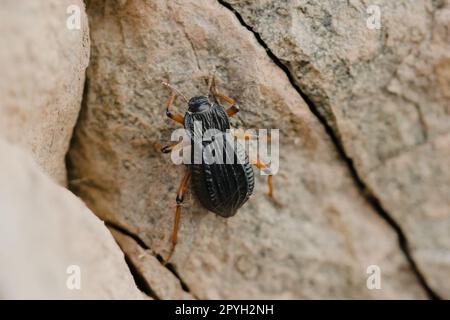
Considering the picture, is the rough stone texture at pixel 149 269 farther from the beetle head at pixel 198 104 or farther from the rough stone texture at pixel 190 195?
the beetle head at pixel 198 104

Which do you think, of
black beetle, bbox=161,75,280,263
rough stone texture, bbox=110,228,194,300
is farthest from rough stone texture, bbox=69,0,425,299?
black beetle, bbox=161,75,280,263

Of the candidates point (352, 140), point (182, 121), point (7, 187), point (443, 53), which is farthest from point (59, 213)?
point (443, 53)

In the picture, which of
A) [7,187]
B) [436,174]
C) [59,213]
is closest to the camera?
[7,187]

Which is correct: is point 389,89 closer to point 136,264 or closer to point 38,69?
point 136,264

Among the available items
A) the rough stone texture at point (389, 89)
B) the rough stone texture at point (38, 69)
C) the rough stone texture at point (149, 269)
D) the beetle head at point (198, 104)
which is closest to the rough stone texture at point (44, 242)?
the rough stone texture at point (38, 69)

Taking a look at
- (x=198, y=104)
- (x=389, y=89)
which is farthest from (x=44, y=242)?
(x=389, y=89)

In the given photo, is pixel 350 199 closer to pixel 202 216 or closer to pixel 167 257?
pixel 202 216

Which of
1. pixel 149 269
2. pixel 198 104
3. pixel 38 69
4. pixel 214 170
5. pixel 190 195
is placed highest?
pixel 38 69
